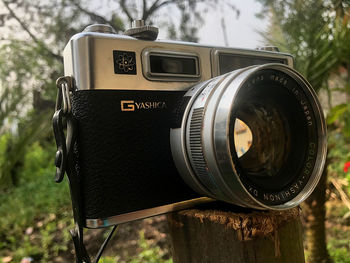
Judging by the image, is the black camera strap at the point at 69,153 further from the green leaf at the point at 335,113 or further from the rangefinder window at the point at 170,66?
the green leaf at the point at 335,113

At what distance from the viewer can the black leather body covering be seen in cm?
45

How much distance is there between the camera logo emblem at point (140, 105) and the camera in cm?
47

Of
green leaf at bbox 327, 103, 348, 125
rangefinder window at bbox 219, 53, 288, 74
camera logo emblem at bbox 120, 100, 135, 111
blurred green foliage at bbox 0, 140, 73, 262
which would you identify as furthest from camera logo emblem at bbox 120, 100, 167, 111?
blurred green foliage at bbox 0, 140, 73, 262

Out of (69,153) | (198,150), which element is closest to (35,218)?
(69,153)

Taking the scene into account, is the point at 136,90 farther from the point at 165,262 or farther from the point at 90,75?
the point at 165,262

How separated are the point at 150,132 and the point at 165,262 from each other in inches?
32.7

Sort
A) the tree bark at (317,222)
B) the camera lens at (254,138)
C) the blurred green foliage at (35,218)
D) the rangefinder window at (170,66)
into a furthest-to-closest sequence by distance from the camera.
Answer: the blurred green foliage at (35,218) < the tree bark at (317,222) < the rangefinder window at (170,66) < the camera lens at (254,138)

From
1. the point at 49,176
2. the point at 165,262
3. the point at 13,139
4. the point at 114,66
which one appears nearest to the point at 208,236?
the point at 114,66

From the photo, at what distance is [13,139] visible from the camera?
1.39m

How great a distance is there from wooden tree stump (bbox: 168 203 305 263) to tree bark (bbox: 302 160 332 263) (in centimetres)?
50

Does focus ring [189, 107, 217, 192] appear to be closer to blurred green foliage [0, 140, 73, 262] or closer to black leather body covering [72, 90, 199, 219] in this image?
black leather body covering [72, 90, 199, 219]

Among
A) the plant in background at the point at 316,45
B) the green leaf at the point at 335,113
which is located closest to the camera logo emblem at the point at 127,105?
the plant in background at the point at 316,45

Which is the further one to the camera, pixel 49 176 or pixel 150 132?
pixel 49 176

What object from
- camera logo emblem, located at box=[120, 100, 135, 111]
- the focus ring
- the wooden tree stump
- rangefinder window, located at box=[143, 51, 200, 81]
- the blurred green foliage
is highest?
rangefinder window, located at box=[143, 51, 200, 81]
